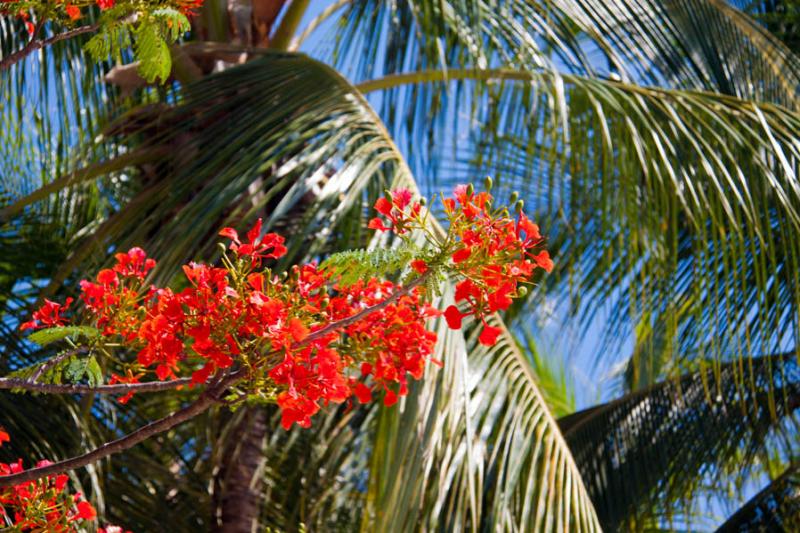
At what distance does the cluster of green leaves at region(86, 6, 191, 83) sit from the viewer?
217 centimetres

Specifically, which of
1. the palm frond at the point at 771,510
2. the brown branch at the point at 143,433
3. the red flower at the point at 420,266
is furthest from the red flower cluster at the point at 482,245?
the palm frond at the point at 771,510

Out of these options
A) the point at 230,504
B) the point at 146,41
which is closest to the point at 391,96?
the point at 230,504


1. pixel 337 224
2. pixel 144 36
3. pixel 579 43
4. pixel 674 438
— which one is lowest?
pixel 674 438

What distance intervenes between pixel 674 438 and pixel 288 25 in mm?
2741

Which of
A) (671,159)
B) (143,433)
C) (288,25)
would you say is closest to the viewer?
(143,433)

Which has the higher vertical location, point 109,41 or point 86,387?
point 109,41

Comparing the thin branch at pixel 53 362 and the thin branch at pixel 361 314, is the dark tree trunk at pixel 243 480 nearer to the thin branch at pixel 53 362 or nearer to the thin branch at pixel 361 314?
the thin branch at pixel 53 362

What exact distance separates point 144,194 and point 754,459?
11.5 feet

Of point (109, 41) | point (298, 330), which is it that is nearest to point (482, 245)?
point (298, 330)

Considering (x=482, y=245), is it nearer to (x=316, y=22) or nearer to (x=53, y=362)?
(x=53, y=362)

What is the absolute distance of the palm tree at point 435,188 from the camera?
3297 millimetres

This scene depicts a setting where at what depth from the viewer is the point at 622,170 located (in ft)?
12.0

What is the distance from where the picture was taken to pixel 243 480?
13.6 feet

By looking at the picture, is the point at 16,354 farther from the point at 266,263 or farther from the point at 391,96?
the point at 391,96
